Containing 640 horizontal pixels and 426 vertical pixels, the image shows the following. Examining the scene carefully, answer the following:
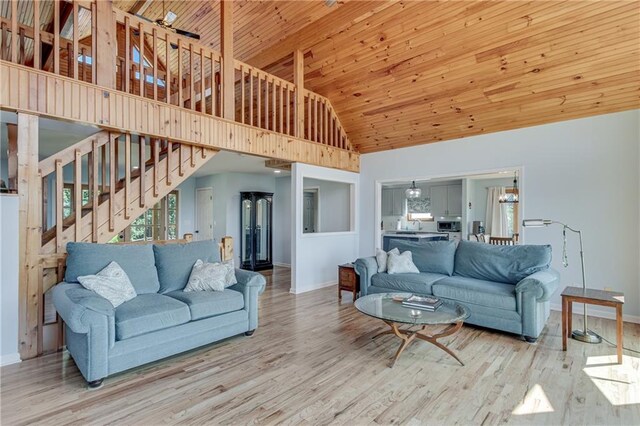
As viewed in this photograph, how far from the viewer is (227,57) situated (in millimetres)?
4438

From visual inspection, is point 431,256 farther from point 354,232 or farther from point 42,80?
point 42,80

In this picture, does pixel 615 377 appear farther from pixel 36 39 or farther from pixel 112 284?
pixel 36 39

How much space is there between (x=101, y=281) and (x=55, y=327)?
841 mm

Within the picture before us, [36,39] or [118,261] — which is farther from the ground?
[36,39]

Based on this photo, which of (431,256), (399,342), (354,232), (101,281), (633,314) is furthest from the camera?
(354,232)

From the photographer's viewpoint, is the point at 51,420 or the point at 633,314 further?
the point at 633,314

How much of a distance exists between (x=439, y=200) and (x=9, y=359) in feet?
29.9

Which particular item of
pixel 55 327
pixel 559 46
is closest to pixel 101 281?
pixel 55 327

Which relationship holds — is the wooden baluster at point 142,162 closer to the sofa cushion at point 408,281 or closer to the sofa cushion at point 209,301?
the sofa cushion at point 209,301

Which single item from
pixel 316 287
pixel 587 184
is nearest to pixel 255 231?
pixel 316 287

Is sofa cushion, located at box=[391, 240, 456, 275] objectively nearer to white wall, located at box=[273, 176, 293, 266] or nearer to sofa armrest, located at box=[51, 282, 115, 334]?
sofa armrest, located at box=[51, 282, 115, 334]

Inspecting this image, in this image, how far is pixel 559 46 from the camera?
3.74 metres

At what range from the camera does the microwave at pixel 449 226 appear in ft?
29.2

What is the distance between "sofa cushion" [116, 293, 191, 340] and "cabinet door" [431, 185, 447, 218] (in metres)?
7.92
